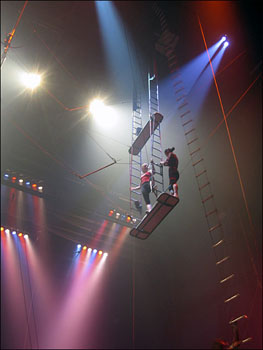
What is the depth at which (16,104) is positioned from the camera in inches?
277

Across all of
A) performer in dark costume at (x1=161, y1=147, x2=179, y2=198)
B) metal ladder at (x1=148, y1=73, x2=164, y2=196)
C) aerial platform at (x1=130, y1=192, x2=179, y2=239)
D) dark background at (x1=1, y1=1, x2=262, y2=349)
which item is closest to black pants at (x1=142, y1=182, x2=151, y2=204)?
metal ladder at (x1=148, y1=73, x2=164, y2=196)

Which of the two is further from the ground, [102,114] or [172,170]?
[102,114]

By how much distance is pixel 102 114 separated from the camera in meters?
7.36

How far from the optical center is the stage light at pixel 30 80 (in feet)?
21.8

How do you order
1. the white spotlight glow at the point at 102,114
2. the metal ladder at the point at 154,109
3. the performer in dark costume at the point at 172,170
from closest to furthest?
1. the metal ladder at the point at 154,109
2. the performer in dark costume at the point at 172,170
3. the white spotlight glow at the point at 102,114

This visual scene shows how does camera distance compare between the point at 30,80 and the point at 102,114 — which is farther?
the point at 102,114

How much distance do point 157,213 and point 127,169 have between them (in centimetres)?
356

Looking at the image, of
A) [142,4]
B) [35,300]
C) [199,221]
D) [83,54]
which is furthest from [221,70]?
[35,300]

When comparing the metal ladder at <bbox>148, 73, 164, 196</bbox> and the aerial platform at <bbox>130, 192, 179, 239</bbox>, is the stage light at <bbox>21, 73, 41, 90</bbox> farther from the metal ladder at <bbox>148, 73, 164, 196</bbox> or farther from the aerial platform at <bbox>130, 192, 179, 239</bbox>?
the aerial platform at <bbox>130, 192, 179, 239</bbox>

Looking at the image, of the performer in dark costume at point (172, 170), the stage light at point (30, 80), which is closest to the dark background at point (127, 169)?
the stage light at point (30, 80)

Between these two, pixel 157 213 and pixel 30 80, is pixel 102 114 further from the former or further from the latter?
pixel 157 213

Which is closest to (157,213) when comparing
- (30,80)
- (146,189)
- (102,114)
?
(146,189)

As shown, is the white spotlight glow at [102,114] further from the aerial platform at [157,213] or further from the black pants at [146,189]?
the aerial platform at [157,213]

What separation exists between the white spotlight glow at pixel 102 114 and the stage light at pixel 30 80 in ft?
4.08
